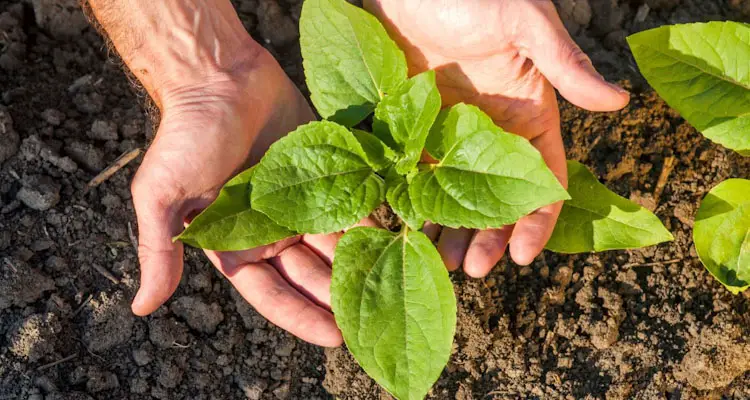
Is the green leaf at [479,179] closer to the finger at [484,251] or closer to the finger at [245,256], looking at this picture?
the finger at [484,251]

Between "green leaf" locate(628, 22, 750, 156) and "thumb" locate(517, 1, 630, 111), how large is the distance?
549mm

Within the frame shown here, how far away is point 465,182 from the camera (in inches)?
113

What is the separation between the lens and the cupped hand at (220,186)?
3.03 metres

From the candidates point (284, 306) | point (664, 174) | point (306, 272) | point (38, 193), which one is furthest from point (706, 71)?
point (38, 193)

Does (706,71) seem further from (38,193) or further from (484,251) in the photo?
(38,193)

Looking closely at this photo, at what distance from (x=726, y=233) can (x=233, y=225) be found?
2.13 meters

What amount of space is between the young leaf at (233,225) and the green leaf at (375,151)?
42cm

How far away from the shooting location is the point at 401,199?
300 centimetres

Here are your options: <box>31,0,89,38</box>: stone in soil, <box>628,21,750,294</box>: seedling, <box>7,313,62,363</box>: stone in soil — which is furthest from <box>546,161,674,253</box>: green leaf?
<box>31,0,89,38</box>: stone in soil

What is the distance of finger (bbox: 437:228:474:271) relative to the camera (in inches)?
130

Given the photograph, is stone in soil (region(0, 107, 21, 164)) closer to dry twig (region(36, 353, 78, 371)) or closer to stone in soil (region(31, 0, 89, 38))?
stone in soil (region(31, 0, 89, 38))

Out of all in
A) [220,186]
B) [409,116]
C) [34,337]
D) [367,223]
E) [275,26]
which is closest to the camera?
[409,116]

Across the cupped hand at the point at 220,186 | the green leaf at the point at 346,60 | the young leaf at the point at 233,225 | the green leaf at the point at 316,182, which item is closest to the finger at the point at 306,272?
the cupped hand at the point at 220,186

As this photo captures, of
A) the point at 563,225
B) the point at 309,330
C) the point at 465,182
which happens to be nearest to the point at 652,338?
the point at 563,225
